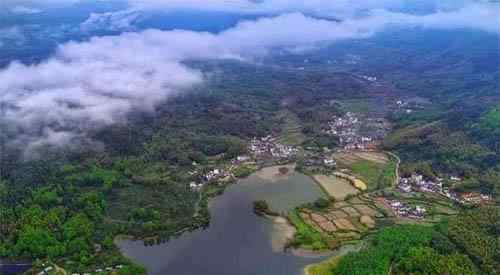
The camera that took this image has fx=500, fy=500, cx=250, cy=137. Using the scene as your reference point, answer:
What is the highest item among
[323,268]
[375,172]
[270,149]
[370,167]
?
[270,149]

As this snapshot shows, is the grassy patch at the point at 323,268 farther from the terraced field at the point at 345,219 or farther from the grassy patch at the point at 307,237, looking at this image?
the terraced field at the point at 345,219

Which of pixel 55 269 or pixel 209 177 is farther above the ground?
pixel 209 177

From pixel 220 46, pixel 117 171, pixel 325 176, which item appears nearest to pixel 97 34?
pixel 220 46

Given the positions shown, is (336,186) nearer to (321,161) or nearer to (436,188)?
(321,161)

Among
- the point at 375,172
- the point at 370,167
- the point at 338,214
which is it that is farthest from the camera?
the point at 370,167

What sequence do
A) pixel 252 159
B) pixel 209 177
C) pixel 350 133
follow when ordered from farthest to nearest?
pixel 350 133 → pixel 252 159 → pixel 209 177

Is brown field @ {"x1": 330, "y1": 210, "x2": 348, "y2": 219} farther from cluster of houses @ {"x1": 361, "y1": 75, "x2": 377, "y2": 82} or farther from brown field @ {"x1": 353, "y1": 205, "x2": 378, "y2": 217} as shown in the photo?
cluster of houses @ {"x1": 361, "y1": 75, "x2": 377, "y2": 82}

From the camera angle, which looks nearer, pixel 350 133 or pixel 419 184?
pixel 419 184

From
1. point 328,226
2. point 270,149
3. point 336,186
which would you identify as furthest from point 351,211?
point 270,149
